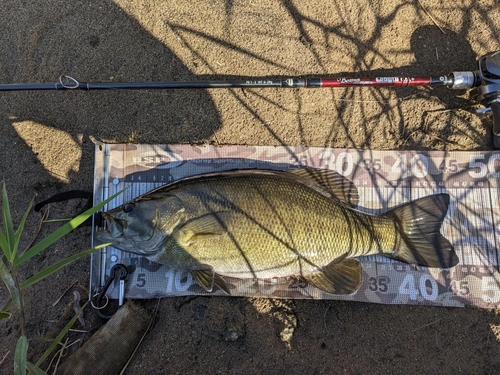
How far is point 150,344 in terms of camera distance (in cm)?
245

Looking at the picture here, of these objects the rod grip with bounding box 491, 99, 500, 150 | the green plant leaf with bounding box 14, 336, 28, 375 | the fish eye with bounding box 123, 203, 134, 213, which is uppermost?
the rod grip with bounding box 491, 99, 500, 150

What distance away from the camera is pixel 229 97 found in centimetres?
268

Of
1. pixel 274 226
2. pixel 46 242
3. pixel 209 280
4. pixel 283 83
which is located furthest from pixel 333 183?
pixel 46 242

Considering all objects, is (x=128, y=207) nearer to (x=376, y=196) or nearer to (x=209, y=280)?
(x=209, y=280)

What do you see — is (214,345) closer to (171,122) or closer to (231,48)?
(171,122)

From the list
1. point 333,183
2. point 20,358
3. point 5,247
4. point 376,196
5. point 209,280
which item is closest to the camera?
point 20,358

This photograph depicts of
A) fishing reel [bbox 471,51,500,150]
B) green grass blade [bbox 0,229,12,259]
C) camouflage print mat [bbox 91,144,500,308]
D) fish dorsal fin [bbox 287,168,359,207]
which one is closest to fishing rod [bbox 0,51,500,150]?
fishing reel [bbox 471,51,500,150]

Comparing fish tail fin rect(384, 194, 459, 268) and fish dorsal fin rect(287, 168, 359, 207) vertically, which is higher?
fish dorsal fin rect(287, 168, 359, 207)

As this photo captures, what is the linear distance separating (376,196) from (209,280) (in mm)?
1397

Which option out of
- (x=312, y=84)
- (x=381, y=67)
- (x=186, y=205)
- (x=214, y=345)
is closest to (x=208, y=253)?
(x=186, y=205)

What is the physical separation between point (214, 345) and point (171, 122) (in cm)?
169

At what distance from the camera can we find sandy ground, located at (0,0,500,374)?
8.23ft

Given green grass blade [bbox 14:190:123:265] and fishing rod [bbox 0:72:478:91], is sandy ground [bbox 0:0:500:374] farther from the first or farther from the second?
green grass blade [bbox 14:190:123:265]

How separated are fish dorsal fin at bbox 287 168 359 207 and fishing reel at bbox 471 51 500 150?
111 centimetres
